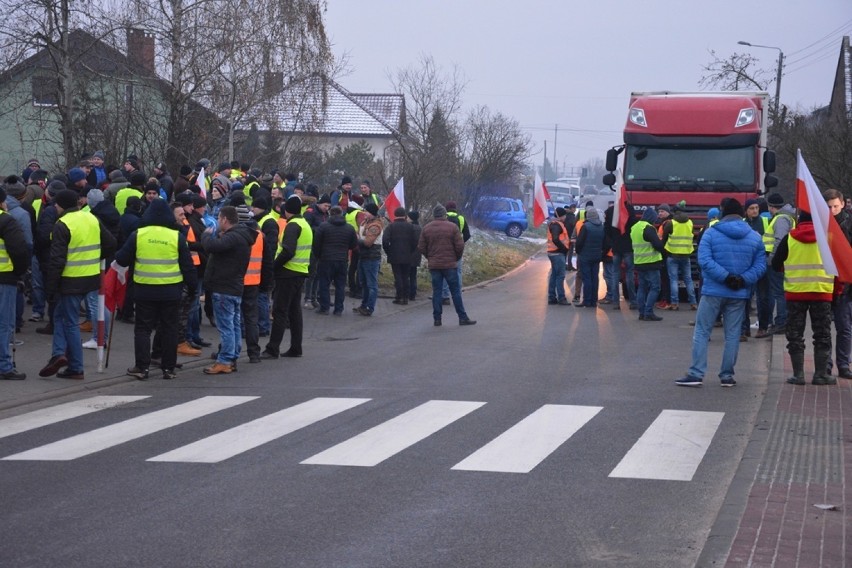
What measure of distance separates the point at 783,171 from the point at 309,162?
16713 millimetres

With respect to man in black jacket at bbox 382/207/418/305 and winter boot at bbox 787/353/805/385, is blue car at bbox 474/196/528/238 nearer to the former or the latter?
man in black jacket at bbox 382/207/418/305

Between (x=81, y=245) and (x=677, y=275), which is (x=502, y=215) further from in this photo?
(x=81, y=245)

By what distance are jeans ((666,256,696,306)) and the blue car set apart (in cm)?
2650

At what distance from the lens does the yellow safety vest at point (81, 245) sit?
1277 centimetres

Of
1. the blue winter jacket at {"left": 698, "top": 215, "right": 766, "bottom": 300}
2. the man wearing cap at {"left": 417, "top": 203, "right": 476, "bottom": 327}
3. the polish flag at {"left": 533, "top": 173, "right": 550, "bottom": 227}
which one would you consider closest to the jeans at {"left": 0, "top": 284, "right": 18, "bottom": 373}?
the blue winter jacket at {"left": 698, "top": 215, "right": 766, "bottom": 300}

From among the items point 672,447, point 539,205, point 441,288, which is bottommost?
point 672,447

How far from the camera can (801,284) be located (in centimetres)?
1257

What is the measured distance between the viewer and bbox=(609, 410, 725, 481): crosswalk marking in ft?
27.9

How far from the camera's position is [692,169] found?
22406mm

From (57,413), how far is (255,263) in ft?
13.8

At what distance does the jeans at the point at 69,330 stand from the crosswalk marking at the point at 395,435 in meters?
3.86

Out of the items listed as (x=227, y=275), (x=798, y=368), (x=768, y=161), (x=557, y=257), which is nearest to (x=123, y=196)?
(x=227, y=275)

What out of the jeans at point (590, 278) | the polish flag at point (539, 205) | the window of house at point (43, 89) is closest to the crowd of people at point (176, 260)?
the jeans at point (590, 278)

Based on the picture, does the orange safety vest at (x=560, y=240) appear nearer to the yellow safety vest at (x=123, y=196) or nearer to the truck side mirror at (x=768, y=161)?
the truck side mirror at (x=768, y=161)
